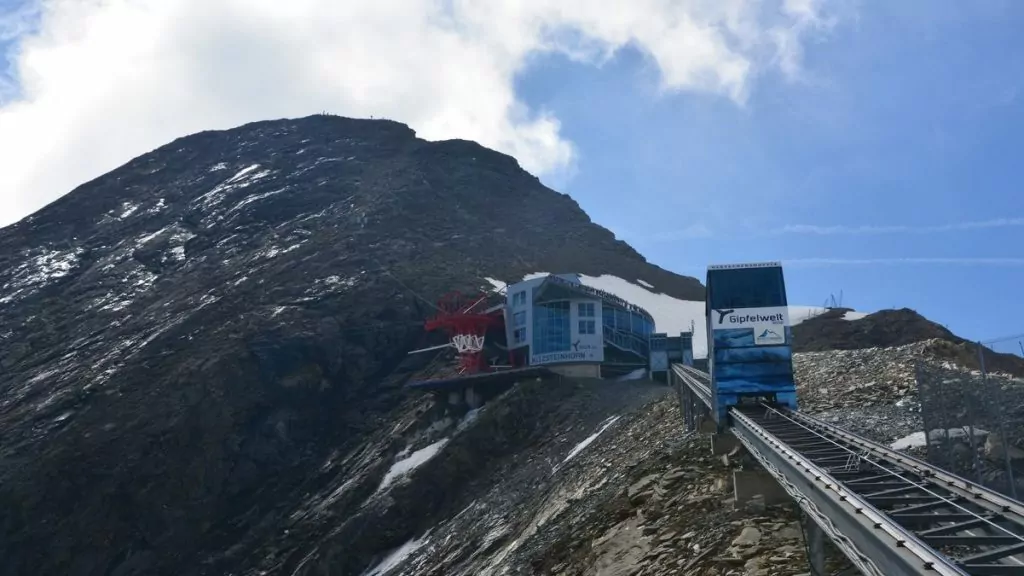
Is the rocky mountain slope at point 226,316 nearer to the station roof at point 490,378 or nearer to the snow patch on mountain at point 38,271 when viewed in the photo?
the snow patch on mountain at point 38,271

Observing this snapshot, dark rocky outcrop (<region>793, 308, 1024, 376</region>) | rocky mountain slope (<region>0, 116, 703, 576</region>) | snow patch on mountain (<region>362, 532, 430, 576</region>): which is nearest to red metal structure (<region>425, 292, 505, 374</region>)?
rocky mountain slope (<region>0, 116, 703, 576</region>)

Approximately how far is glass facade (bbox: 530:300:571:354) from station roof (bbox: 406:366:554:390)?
3113 millimetres

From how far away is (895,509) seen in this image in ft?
35.0

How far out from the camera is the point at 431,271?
7019 cm

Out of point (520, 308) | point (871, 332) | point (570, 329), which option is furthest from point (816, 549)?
point (871, 332)

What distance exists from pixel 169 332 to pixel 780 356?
51187 millimetres

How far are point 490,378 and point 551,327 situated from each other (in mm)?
6466

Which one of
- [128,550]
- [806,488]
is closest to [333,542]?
[128,550]

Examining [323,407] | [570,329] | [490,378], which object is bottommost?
[323,407]

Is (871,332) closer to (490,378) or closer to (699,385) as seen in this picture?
(490,378)

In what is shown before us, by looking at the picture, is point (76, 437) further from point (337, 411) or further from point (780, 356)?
point (780, 356)

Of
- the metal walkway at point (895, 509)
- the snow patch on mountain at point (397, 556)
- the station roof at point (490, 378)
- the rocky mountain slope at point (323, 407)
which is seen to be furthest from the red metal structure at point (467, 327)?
the metal walkway at point (895, 509)

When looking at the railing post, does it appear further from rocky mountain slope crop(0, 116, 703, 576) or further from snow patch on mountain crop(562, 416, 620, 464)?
rocky mountain slope crop(0, 116, 703, 576)

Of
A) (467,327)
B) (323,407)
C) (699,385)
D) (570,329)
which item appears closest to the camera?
(699,385)
